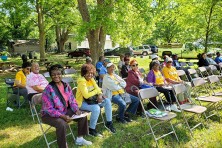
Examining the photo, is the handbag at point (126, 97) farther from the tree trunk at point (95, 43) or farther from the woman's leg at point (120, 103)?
the tree trunk at point (95, 43)

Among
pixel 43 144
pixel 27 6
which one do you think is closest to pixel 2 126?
pixel 43 144

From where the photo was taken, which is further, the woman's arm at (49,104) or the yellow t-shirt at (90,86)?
the yellow t-shirt at (90,86)

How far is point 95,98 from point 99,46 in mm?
8256

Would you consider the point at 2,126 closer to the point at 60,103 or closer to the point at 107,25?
the point at 60,103

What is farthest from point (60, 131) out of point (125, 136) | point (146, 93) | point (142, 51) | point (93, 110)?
point (142, 51)

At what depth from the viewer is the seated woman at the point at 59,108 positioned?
4.11 m

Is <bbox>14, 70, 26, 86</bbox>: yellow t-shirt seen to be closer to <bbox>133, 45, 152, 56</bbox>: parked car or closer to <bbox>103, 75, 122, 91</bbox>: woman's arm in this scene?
<bbox>103, 75, 122, 91</bbox>: woman's arm

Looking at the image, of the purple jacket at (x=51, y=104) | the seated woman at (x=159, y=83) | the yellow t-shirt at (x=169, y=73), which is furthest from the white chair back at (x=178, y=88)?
the purple jacket at (x=51, y=104)

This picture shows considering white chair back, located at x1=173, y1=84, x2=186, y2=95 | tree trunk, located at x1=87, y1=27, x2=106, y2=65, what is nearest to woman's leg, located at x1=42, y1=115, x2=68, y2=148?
white chair back, located at x1=173, y1=84, x2=186, y2=95

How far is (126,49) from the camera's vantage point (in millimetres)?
29672

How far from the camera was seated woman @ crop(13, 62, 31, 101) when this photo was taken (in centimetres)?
661

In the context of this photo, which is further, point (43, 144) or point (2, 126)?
point (2, 126)

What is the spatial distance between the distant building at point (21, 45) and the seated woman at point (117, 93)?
1676 inches

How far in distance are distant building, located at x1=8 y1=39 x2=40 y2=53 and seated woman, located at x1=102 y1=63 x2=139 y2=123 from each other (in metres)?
42.6
